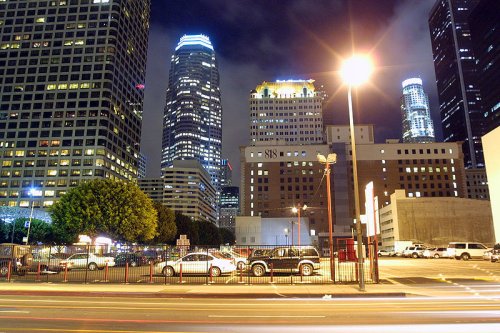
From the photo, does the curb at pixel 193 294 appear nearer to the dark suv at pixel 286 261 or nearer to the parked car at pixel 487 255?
the dark suv at pixel 286 261

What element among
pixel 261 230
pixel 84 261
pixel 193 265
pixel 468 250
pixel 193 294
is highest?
pixel 261 230

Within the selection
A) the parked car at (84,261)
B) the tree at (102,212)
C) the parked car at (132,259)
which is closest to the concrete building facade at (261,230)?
the tree at (102,212)

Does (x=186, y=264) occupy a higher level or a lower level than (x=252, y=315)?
higher

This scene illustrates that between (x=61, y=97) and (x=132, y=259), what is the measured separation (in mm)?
149510

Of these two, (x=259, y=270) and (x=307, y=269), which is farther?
(x=259, y=270)

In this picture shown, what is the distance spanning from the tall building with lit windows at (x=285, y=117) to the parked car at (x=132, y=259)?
159091 mm

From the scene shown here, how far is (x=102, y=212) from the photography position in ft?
186

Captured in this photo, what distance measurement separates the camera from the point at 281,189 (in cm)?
13712

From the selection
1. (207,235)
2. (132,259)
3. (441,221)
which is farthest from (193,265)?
(207,235)

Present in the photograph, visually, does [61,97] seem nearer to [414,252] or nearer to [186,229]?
[186,229]

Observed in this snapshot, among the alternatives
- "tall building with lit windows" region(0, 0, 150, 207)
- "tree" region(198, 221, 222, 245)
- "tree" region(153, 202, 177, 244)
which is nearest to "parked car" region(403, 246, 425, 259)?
"tree" region(153, 202, 177, 244)

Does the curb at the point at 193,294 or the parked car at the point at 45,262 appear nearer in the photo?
the curb at the point at 193,294

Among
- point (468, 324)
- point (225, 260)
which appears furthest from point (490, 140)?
point (468, 324)

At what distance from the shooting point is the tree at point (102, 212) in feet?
183
